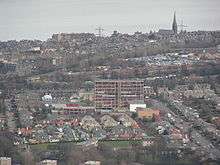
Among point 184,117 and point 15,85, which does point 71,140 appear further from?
point 15,85

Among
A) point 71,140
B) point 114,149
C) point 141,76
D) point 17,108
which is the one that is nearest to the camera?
point 114,149

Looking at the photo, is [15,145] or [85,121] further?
[85,121]

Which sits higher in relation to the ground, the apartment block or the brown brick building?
the brown brick building

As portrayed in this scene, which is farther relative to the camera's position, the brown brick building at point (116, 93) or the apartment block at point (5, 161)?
the brown brick building at point (116, 93)

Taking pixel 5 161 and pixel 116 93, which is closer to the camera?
pixel 5 161

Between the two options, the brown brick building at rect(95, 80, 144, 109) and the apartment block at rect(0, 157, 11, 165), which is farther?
the brown brick building at rect(95, 80, 144, 109)

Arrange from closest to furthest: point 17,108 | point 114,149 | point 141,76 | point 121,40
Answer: point 114,149 < point 17,108 < point 141,76 < point 121,40

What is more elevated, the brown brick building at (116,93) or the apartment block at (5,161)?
the brown brick building at (116,93)

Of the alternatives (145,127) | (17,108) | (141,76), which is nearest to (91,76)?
(141,76)
